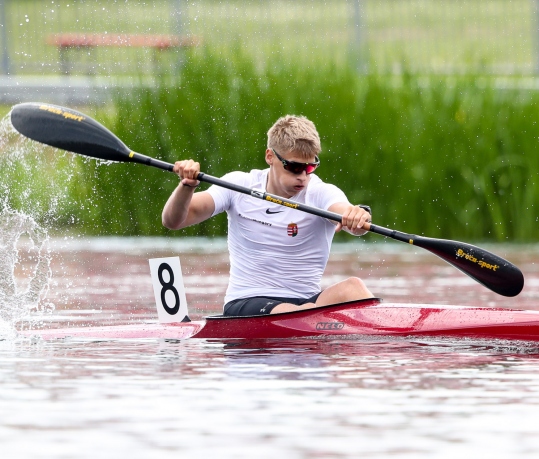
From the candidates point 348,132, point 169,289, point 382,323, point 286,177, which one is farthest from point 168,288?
point 348,132

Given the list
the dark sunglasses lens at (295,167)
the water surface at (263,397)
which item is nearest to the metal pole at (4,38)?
the water surface at (263,397)

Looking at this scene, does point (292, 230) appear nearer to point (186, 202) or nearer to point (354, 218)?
point (354, 218)

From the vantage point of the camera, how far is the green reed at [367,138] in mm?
14047

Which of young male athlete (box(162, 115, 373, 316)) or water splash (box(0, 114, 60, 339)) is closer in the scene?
young male athlete (box(162, 115, 373, 316))

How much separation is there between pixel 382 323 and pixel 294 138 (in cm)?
100

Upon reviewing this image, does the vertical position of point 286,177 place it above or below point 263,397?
above

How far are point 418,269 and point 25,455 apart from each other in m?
8.30

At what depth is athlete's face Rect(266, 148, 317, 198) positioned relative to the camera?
7.21 metres

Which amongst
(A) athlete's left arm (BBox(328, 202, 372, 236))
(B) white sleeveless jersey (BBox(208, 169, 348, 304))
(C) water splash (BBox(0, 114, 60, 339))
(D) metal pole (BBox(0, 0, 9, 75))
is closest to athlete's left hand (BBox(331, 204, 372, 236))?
(A) athlete's left arm (BBox(328, 202, 372, 236))

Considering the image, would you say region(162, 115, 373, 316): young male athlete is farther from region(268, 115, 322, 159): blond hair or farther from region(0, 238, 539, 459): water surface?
region(0, 238, 539, 459): water surface

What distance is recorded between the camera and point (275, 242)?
7.41m

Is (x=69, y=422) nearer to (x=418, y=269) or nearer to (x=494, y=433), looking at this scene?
(x=494, y=433)

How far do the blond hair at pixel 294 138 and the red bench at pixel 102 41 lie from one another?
10098mm

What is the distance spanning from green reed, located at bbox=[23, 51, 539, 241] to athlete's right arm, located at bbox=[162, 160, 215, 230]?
6.41m
